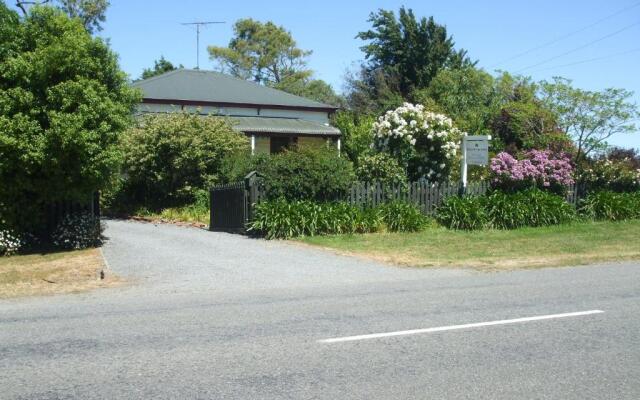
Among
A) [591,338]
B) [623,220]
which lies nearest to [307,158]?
[623,220]

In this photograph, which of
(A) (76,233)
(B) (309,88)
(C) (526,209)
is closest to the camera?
(A) (76,233)

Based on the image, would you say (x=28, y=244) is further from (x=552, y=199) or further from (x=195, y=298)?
(x=552, y=199)

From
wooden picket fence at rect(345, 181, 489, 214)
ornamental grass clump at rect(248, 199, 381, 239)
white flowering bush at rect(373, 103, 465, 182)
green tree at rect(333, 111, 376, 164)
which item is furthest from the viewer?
green tree at rect(333, 111, 376, 164)

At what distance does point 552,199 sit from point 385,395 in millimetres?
16906

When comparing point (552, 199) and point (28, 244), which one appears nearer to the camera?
point (28, 244)

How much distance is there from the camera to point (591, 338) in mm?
6723

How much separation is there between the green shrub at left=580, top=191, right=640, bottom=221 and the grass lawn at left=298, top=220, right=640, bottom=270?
1684 mm

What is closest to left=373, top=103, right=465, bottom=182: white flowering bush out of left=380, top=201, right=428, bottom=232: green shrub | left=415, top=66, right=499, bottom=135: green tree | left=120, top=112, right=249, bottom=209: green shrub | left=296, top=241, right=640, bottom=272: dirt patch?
left=380, top=201, right=428, bottom=232: green shrub

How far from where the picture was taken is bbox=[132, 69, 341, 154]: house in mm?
33125

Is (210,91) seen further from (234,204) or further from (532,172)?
(532,172)

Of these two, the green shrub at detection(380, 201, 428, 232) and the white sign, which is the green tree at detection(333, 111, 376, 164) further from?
the green shrub at detection(380, 201, 428, 232)

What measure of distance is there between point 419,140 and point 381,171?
86.2 inches

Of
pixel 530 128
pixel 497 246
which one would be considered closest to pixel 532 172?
pixel 530 128

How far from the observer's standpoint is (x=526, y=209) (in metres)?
19.8
